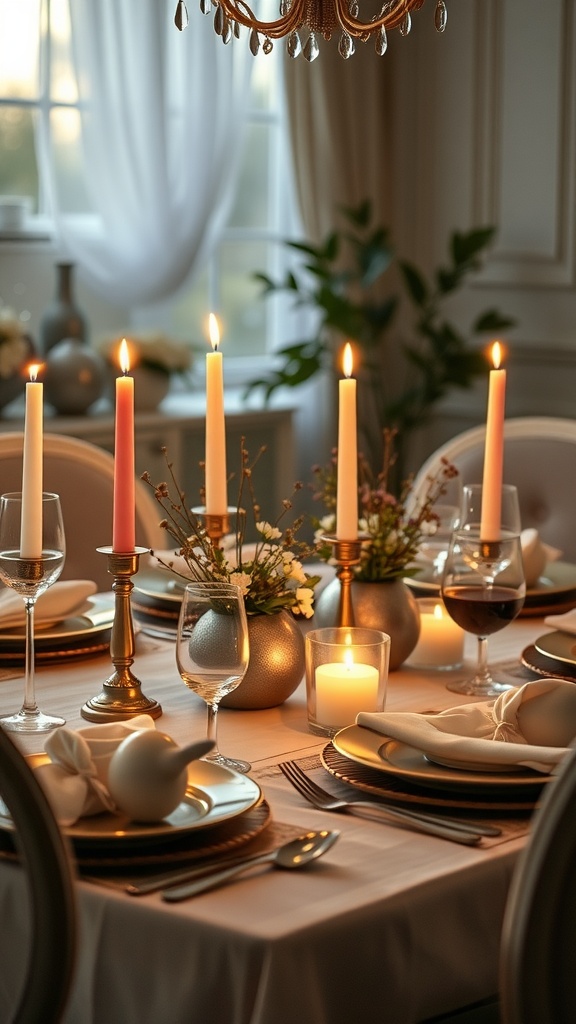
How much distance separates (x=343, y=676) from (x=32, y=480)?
0.39m

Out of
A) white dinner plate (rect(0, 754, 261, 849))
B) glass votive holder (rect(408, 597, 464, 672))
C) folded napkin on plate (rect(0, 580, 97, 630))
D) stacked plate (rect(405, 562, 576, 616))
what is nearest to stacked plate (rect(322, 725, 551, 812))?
white dinner plate (rect(0, 754, 261, 849))

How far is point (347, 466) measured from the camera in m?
1.56

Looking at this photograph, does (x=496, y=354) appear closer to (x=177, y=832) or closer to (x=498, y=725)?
(x=498, y=725)

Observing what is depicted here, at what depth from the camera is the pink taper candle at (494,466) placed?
161 centimetres

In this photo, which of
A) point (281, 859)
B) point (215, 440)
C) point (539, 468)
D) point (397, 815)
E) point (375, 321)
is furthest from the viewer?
point (375, 321)

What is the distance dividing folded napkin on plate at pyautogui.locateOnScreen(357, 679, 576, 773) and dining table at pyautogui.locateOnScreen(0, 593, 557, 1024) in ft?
0.22

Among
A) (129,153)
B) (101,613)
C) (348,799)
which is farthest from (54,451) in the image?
(129,153)

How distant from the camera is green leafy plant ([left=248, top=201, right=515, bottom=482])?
4.19 metres

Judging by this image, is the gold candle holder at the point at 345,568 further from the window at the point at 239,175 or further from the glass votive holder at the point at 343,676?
the window at the point at 239,175

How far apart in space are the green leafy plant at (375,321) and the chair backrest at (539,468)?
1601 millimetres

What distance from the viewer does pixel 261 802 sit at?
3.74ft

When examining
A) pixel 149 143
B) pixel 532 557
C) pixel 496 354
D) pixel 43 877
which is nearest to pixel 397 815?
pixel 43 877

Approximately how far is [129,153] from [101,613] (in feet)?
8.01

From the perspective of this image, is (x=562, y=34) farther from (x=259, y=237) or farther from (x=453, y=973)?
(x=453, y=973)
